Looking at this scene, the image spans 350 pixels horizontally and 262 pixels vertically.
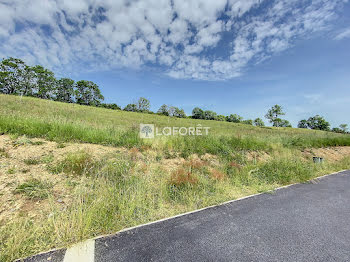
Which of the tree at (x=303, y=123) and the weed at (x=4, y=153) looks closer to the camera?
the weed at (x=4, y=153)

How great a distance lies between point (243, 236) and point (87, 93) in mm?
74580

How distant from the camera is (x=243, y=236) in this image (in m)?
1.97

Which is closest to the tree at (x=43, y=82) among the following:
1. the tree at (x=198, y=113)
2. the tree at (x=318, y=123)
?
the tree at (x=198, y=113)

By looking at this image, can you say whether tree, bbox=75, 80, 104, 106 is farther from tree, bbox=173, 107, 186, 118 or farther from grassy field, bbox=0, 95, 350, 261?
grassy field, bbox=0, 95, 350, 261

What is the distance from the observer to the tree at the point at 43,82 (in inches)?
2030

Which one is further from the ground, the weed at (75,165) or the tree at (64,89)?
the tree at (64,89)

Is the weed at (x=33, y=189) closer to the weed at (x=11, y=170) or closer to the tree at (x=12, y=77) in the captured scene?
the weed at (x=11, y=170)

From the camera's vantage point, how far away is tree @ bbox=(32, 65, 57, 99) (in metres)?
51.6

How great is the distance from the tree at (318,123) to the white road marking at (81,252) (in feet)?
307

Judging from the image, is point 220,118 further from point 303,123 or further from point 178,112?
point 303,123

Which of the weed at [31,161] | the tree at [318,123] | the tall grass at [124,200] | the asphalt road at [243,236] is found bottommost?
the asphalt road at [243,236]

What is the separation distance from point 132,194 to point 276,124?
201 ft

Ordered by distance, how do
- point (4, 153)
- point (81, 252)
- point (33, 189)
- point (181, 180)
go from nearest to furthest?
point (81, 252) < point (33, 189) < point (181, 180) < point (4, 153)

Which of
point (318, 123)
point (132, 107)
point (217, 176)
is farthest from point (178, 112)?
point (318, 123)
